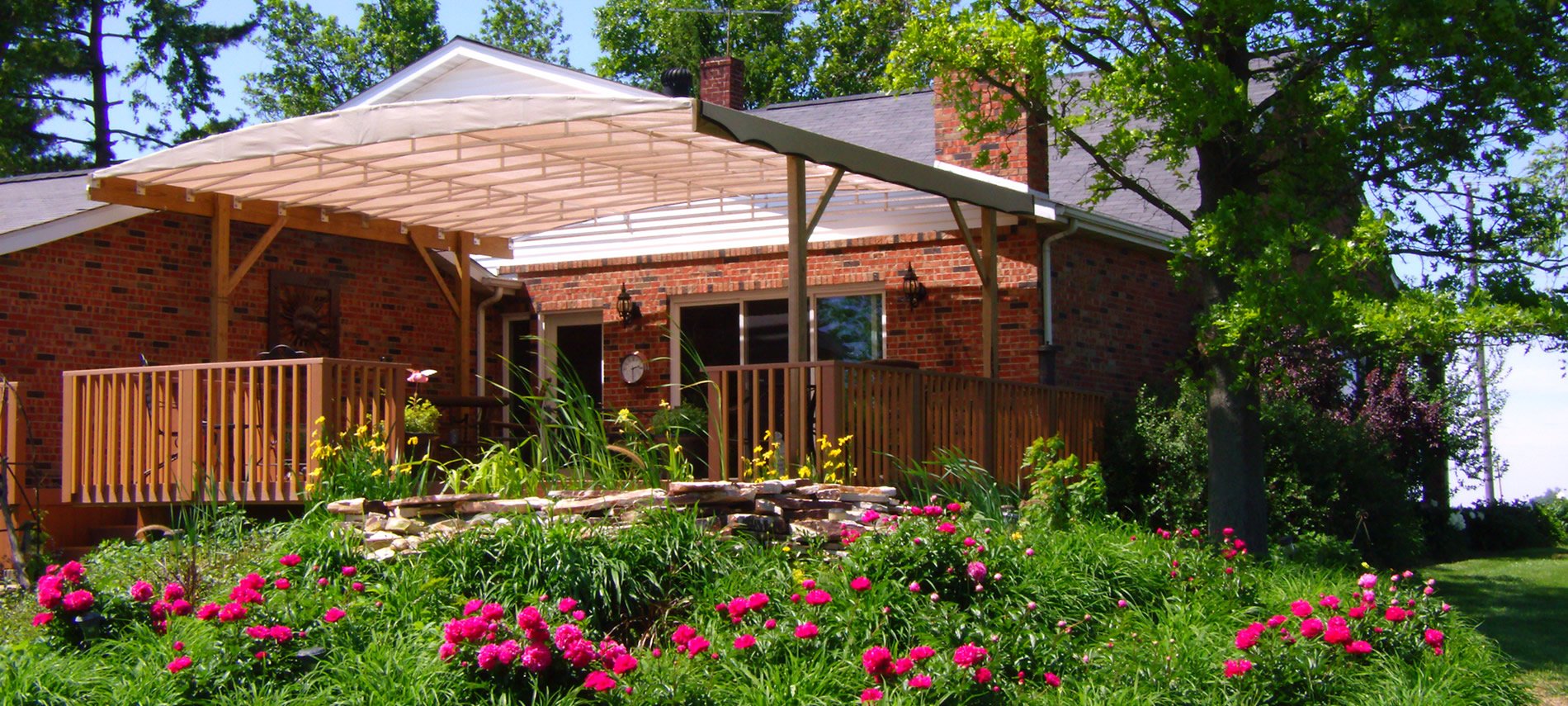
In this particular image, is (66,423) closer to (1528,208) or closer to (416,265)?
(416,265)

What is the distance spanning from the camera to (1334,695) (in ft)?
21.6

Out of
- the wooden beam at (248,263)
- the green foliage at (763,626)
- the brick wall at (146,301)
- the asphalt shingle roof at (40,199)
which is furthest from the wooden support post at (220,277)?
the green foliage at (763,626)

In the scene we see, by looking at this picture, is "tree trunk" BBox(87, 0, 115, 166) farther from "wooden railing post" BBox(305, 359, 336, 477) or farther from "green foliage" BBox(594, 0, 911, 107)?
"wooden railing post" BBox(305, 359, 336, 477)

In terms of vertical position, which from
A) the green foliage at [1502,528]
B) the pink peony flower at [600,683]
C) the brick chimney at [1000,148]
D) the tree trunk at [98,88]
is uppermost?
the tree trunk at [98,88]

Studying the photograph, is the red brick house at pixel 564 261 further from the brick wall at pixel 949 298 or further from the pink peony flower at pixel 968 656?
the pink peony flower at pixel 968 656

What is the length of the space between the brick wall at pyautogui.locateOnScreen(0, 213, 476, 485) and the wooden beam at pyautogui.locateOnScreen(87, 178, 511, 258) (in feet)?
1.19

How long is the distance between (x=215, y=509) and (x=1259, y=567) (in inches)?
249

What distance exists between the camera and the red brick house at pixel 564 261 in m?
10.1

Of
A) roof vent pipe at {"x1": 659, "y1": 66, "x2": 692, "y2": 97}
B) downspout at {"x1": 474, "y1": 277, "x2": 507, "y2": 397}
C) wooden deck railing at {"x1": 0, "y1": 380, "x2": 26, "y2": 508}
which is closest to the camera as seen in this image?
wooden deck railing at {"x1": 0, "y1": 380, "x2": 26, "y2": 508}

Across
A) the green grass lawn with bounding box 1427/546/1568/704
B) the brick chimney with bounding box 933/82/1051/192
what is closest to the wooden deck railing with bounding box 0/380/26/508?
the brick chimney with bounding box 933/82/1051/192

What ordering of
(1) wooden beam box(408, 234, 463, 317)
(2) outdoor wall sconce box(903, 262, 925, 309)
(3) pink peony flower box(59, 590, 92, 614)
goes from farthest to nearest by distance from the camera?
(1) wooden beam box(408, 234, 463, 317)
(2) outdoor wall sconce box(903, 262, 925, 309)
(3) pink peony flower box(59, 590, 92, 614)

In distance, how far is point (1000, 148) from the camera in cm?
1371

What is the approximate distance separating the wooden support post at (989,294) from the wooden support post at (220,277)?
6.09 metres

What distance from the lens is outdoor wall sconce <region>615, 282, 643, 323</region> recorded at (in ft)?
49.5
